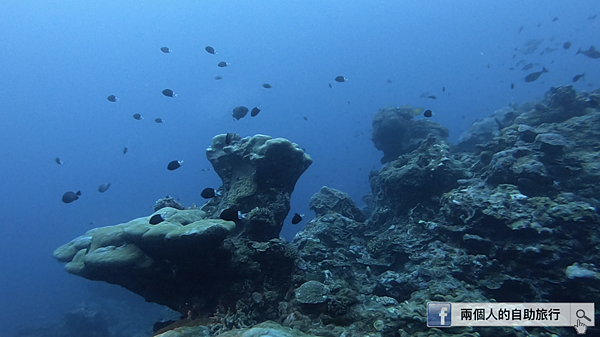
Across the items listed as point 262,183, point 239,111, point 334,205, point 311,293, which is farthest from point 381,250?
point 239,111

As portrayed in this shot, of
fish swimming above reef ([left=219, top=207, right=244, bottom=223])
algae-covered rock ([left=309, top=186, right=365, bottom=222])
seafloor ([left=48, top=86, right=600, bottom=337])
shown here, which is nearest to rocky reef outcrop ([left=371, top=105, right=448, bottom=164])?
algae-covered rock ([left=309, top=186, right=365, bottom=222])

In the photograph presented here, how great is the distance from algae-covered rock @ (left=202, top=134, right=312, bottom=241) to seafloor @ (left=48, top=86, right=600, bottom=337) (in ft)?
0.13

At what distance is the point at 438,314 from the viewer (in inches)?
195

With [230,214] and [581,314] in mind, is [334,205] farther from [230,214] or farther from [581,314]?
[581,314]

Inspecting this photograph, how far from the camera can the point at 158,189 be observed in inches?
4651

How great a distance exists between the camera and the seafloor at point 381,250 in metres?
5.58

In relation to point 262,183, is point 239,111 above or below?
above

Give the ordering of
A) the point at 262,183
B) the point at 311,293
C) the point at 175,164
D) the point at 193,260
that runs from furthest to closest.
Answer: the point at 175,164 → the point at 262,183 → the point at 193,260 → the point at 311,293

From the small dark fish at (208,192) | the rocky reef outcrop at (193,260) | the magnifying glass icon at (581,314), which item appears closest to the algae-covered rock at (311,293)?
the rocky reef outcrop at (193,260)

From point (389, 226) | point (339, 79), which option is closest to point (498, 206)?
point (389, 226)

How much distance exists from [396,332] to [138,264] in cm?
506

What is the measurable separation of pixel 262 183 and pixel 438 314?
17.7ft

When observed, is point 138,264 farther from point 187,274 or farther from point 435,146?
point 435,146

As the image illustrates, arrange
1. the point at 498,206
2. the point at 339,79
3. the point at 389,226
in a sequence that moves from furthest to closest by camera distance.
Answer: the point at 339,79 < the point at 389,226 < the point at 498,206
